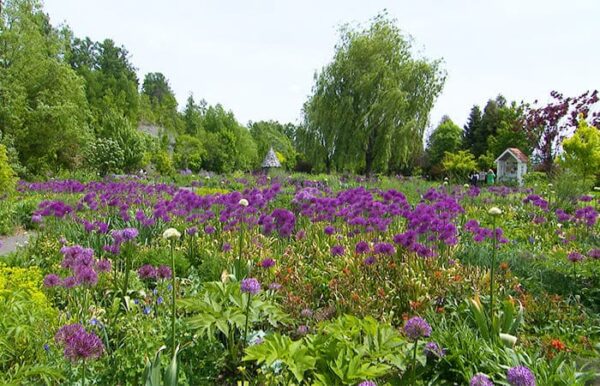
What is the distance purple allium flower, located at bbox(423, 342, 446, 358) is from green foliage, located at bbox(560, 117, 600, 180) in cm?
1863

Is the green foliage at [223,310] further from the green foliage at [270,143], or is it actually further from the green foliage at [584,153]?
the green foliage at [270,143]

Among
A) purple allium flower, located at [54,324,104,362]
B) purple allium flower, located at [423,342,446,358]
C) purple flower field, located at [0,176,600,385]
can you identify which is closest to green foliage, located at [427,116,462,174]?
purple flower field, located at [0,176,600,385]

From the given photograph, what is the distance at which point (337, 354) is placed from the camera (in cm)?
220

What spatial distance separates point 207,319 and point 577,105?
3315cm

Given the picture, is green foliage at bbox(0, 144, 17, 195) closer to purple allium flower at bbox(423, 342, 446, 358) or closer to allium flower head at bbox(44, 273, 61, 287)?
allium flower head at bbox(44, 273, 61, 287)

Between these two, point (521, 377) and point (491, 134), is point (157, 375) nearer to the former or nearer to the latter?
point (521, 377)

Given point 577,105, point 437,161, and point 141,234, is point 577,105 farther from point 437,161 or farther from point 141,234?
point 141,234

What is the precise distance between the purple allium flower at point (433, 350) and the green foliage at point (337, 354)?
0.41ft

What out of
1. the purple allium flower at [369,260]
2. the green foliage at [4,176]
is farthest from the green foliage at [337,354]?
the green foliage at [4,176]

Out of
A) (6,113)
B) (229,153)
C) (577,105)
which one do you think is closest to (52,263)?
(6,113)

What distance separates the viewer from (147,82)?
77.4m

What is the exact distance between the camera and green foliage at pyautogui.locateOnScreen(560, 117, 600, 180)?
18.0 metres

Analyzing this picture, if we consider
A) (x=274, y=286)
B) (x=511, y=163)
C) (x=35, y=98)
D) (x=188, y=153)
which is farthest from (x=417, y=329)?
(x=511, y=163)

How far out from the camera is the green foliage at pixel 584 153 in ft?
59.0
